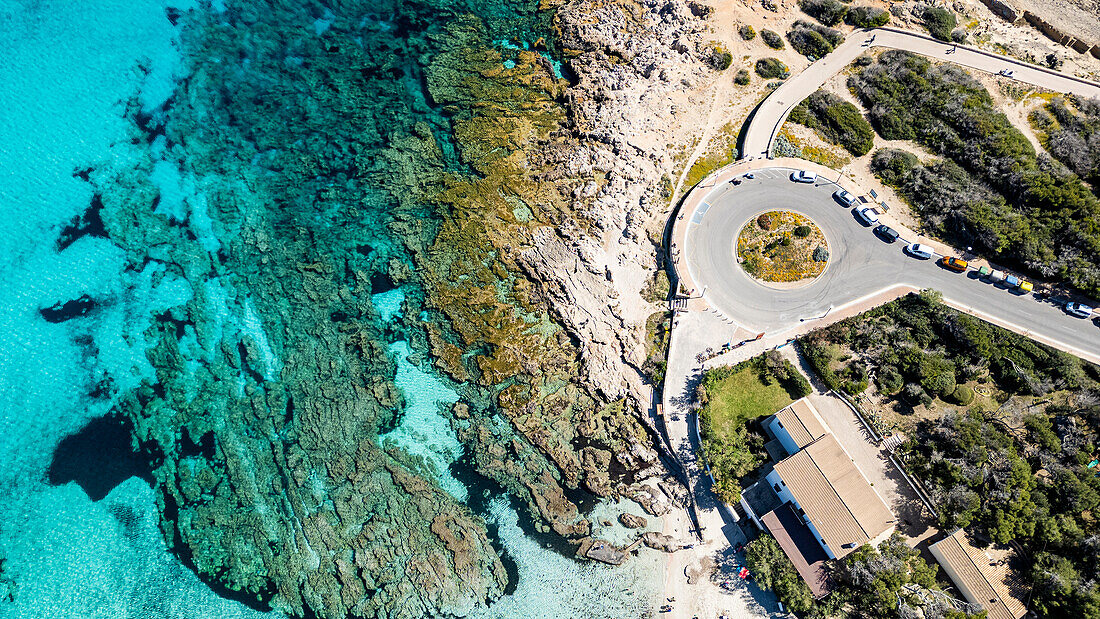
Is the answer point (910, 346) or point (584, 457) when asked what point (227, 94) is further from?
point (910, 346)

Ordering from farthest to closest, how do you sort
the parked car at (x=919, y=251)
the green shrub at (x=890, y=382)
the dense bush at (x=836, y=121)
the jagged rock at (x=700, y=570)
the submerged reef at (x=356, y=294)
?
the dense bush at (x=836, y=121) → the parked car at (x=919, y=251) → the submerged reef at (x=356, y=294) → the green shrub at (x=890, y=382) → the jagged rock at (x=700, y=570)

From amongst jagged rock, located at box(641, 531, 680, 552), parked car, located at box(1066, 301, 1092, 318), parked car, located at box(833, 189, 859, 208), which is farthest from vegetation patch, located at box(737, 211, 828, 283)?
jagged rock, located at box(641, 531, 680, 552)

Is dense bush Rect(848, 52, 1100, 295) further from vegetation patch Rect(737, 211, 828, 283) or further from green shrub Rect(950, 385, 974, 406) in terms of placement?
green shrub Rect(950, 385, 974, 406)

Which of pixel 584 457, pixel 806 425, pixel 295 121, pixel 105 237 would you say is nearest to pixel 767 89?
pixel 806 425

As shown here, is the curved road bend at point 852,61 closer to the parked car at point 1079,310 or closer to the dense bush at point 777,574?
the parked car at point 1079,310

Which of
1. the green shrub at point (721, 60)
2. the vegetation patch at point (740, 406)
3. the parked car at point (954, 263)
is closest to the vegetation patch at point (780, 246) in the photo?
the vegetation patch at point (740, 406)
